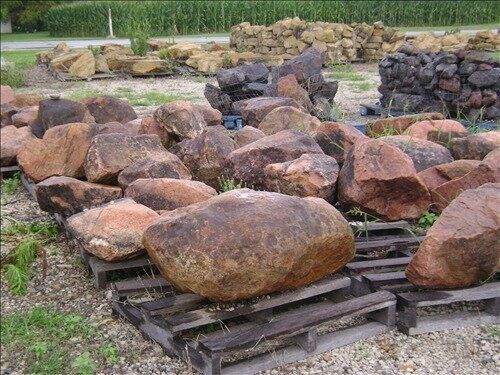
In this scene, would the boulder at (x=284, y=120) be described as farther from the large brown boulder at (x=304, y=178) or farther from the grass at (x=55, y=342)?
the grass at (x=55, y=342)

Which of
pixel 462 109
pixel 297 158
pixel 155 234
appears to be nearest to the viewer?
pixel 155 234

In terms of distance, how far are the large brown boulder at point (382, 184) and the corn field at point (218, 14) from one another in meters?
21.0

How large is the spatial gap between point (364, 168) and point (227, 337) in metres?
1.73

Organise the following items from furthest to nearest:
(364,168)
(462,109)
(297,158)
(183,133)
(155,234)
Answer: (462,109) → (183,133) → (297,158) → (364,168) → (155,234)

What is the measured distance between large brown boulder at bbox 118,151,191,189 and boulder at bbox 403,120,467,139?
2.13m

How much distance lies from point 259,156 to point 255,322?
64.9 inches

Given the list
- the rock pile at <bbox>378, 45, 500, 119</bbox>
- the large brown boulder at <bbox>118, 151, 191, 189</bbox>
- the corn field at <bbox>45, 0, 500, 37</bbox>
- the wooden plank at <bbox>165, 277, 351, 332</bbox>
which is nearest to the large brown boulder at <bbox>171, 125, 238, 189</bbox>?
the large brown boulder at <bbox>118, 151, 191, 189</bbox>

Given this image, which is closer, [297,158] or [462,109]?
[297,158]

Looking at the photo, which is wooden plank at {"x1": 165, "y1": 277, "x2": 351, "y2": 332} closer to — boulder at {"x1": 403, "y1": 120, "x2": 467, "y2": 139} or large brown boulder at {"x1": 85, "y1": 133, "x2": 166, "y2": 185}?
large brown boulder at {"x1": 85, "y1": 133, "x2": 166, "y2": 185}

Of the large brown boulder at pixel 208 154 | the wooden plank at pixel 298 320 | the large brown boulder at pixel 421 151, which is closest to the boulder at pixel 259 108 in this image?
the large brown boulder at pixel 208 154

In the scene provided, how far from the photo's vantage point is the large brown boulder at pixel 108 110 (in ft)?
23.3

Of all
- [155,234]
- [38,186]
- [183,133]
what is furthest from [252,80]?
[155,234]

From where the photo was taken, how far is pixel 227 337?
3.18 m

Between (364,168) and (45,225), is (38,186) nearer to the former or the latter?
(45,225)
